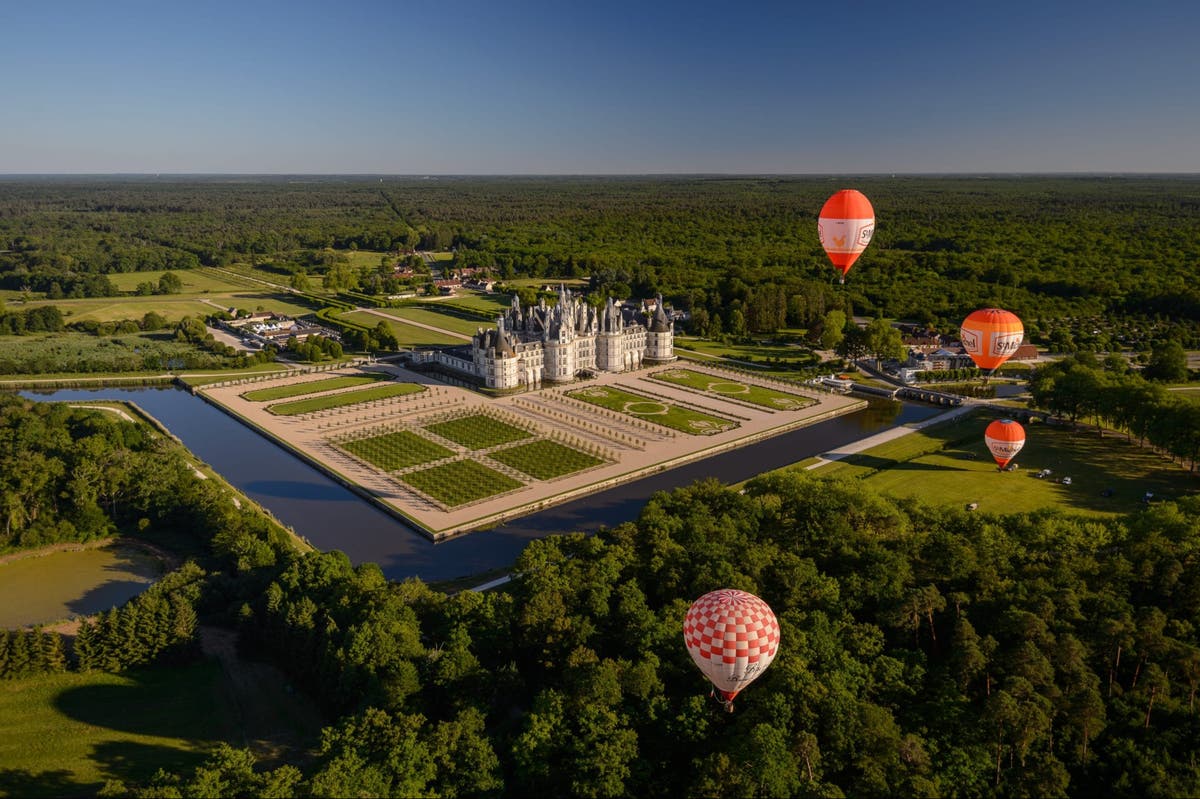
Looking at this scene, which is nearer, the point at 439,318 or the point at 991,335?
the point at 991,335

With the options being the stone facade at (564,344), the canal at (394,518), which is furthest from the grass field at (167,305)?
the stone facade at (564,344)

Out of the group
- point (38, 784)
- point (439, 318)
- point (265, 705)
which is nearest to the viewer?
point (38, 784)

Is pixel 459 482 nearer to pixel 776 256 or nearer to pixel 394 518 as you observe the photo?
pixel 394 518

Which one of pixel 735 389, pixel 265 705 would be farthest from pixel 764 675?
pixel 735 389

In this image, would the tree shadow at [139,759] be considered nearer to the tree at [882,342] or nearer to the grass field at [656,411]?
the grass field at [656,411]

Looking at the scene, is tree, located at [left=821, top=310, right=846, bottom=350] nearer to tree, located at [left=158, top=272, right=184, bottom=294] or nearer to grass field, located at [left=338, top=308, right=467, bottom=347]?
grass field, located at [left=338, top=308, right=467, bottom=347]

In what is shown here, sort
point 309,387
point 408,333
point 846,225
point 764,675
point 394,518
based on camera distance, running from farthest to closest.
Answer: point 408,333 → point 309,387 → point 846,225 → point 394,518 → point 764,675

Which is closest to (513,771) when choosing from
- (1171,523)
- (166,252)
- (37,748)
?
(37,748)
